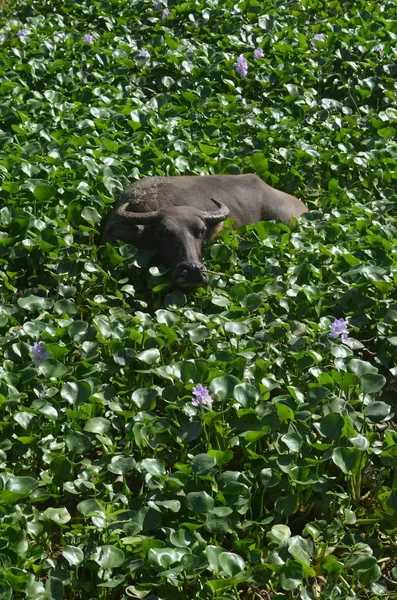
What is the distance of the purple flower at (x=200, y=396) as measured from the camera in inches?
167

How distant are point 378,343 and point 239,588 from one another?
1759mm

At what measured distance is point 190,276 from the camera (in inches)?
216

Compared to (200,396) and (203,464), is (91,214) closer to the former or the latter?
(200,396)

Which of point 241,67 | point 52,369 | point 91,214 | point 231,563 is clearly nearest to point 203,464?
point 231,563

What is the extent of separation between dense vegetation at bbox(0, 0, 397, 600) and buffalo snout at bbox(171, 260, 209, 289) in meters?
0.07

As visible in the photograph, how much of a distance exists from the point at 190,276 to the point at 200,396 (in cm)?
135

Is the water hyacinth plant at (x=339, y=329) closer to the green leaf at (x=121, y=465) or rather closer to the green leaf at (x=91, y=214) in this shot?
the green leaf at (x=121, y=465)

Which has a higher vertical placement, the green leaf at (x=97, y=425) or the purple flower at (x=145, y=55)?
the green leaf at (x=97, y=425)

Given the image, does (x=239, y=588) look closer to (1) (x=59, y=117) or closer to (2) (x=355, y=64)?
(1) (x=59, y=117)

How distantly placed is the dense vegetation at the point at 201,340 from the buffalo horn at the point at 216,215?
11 cm

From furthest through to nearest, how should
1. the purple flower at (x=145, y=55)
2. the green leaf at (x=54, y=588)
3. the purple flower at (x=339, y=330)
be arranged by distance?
the purple flower at (x=145, y=55)
the purple flower at (x=339, y=330)
the green leaf at (x=54, y=588)

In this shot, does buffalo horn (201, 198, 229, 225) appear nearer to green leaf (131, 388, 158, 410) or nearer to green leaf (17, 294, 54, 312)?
green leaf (17, 294, 54, 312)

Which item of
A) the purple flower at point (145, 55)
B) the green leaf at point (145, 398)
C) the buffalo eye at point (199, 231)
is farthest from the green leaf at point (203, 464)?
the purple flower at point (145, 55)

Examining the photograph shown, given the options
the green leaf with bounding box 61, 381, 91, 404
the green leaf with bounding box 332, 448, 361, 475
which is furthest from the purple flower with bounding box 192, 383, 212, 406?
the green leaf with bounding box 332, 448, 361, 475
